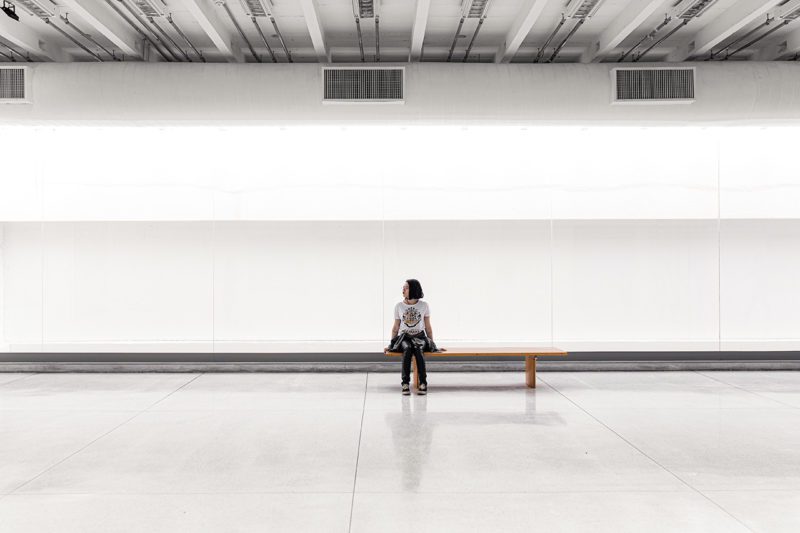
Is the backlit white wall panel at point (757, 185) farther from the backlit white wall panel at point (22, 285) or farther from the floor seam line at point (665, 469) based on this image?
the backlit white wall panel at point (22, 285)

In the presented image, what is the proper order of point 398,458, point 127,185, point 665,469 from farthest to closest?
point 127,185
point 398,458
point 665,469

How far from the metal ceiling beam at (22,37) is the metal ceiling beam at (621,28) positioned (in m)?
6.90

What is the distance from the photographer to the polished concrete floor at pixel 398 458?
3.70 meters

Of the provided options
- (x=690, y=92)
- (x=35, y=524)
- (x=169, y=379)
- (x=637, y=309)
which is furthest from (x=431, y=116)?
(x=35, y=524)

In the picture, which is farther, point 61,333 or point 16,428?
point 61,333

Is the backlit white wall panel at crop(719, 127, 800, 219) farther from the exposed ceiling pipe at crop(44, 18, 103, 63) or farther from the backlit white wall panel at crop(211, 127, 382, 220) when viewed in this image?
the exposed ceiling pipe at crop(44, 18, 103, 63)

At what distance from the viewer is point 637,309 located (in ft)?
31.2

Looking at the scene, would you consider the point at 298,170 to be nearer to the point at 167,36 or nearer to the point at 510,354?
the point at 167,36

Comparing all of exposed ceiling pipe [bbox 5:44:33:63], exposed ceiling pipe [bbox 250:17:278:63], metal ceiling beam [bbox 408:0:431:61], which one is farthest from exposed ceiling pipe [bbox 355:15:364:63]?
exposed ceiling pipe [bbox 5:44:33:63]

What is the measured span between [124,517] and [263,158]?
6468 mm

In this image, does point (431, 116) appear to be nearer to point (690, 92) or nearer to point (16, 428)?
point (690, 92)

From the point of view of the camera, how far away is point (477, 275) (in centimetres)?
952

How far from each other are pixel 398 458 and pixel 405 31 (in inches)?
211

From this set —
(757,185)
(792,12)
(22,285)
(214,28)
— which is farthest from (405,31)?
(22,285)
